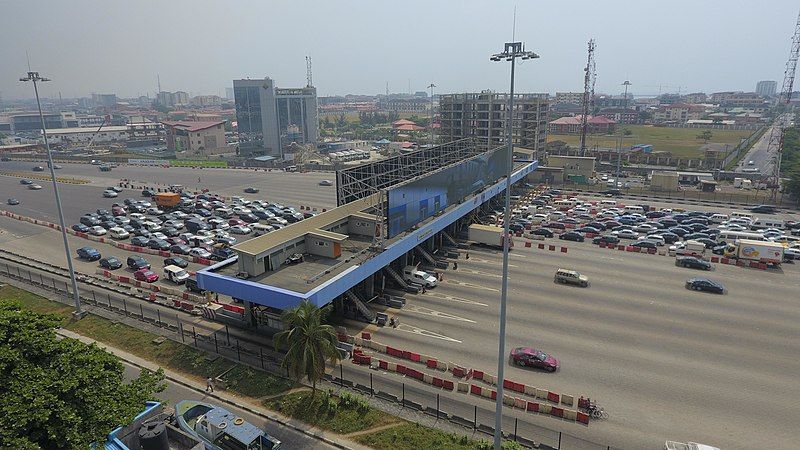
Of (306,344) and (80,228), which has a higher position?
(306,344)

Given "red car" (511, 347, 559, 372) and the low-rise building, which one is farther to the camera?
the low-rise building

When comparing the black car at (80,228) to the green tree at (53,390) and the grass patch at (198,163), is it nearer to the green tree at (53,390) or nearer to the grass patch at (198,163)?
the green tree at (53,390)

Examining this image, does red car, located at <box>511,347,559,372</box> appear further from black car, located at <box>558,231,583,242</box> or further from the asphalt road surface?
black car, located at <box>558,231,583,242</box>

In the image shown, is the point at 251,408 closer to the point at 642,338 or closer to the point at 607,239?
the point at 642,338

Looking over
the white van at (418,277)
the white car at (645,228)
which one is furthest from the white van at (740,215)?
the white van at (418,277)

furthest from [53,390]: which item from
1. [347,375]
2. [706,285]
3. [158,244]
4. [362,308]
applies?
[706,285]

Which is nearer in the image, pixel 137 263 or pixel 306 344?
pixel 306 344

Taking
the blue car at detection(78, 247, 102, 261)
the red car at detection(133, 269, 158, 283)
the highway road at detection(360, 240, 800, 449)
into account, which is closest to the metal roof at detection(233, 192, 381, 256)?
the highway road at detection(360, 240, 800, 449)
